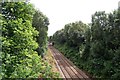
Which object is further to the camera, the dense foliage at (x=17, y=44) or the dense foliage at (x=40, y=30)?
the dense foliage at (x=40, y=30)

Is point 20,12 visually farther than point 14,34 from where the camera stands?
Yes

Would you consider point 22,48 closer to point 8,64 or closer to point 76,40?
point 8,64

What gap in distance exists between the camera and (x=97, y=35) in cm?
1962

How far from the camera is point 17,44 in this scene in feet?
31.0

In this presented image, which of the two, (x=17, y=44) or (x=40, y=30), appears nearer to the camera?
(x=17, y=44)

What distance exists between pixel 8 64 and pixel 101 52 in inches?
413

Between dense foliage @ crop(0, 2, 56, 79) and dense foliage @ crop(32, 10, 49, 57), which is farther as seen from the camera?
dense foliage @ crop(32, 10, 49, 57)

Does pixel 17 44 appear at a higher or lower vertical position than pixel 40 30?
lower

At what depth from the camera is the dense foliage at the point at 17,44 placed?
8.84 metres

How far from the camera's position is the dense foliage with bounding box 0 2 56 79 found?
29.0 feet

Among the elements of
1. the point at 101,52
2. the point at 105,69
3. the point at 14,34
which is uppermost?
the point at 14,34

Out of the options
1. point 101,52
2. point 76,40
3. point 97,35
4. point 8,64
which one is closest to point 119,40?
Result: point 101,52

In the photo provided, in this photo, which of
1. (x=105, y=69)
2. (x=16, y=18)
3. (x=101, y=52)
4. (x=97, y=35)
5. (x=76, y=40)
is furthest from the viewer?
(x=76, y=40)

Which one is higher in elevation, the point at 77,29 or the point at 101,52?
the point at 77,29
